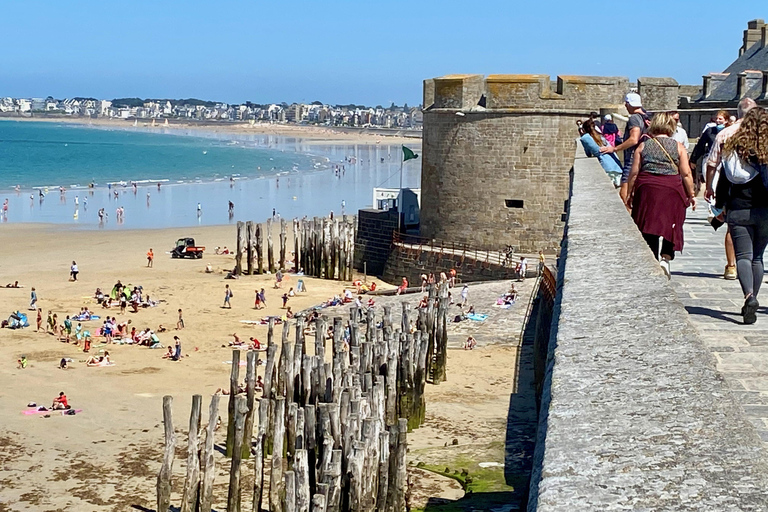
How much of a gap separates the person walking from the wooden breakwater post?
4.13 meters

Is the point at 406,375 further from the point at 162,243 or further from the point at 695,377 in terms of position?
the point at 162,243

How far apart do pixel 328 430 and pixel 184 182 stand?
205 ft

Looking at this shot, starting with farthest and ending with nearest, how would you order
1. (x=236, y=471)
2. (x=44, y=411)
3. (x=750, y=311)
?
(x=44, y=411)
(x=236, y=471)
(x=750, y=311)

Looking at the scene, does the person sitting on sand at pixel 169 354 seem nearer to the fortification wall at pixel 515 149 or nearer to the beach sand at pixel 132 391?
the beach sand at pixel 132 391

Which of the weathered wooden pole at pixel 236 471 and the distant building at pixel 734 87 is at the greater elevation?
the distant building at pixel 734 87

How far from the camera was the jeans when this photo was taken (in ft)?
22.0

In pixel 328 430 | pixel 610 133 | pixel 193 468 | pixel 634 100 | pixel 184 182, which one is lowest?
pixel 184 182

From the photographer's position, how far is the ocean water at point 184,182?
52031 millimetres

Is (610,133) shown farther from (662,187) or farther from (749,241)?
(749,241)

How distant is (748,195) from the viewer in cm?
672

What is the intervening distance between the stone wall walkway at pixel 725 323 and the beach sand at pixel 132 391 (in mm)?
4233


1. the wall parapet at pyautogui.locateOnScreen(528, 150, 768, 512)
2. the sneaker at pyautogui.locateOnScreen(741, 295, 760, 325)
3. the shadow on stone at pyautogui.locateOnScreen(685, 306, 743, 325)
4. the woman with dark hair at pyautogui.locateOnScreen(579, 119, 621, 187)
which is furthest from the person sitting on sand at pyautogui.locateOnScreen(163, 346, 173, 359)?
the wall parapet at pyautogui.locateOnScreen(528, 150, 768, 512)

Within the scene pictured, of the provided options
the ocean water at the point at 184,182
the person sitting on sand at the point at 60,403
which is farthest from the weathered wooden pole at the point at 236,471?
the ocean water at the point at 184,182

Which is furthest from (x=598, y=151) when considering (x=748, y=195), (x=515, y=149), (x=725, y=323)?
(x=515, y=149)
